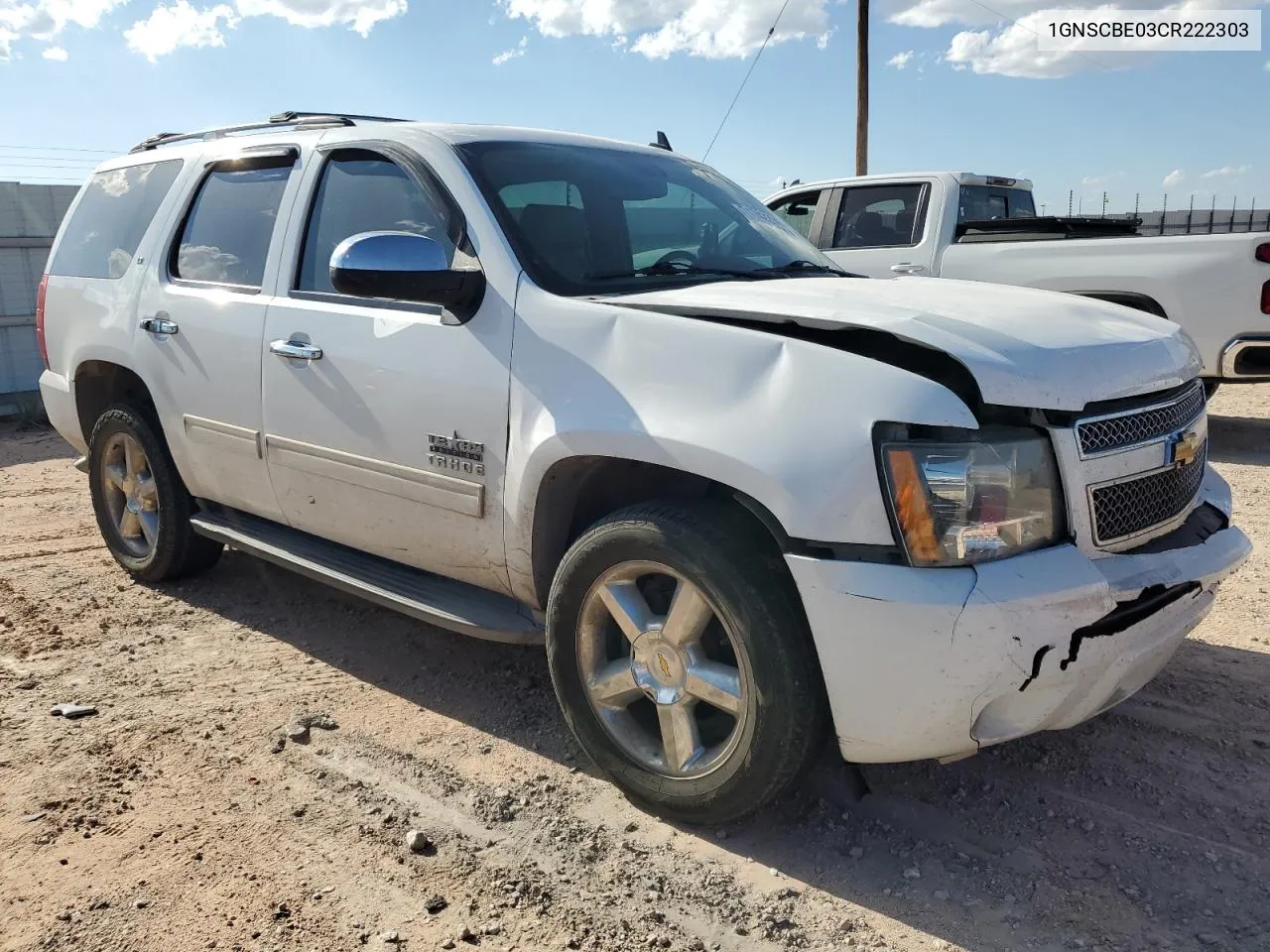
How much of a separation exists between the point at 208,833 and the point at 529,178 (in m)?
2.20

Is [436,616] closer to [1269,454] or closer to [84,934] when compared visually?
[84,934]

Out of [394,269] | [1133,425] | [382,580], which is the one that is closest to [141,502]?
[382,580]

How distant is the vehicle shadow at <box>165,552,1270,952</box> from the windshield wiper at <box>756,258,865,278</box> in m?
1.61

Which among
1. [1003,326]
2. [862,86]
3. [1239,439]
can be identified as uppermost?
[862,86]

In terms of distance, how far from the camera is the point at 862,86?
60.6 feet

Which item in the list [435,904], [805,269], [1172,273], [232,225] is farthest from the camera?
[1172,273]

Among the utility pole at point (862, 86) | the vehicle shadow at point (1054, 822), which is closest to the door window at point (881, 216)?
the vehicle shadow at point (1054, 822)

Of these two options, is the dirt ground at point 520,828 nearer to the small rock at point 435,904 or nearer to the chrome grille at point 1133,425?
the small rock at point 435,904

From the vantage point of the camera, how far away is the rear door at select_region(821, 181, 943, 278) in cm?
852

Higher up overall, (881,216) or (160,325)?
(881,216)

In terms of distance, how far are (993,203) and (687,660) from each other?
290 inches

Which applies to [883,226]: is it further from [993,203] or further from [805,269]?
[805,269]

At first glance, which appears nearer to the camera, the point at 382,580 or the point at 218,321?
the point at 382,580

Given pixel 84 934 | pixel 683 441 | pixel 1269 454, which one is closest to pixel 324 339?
pixel 683 441
